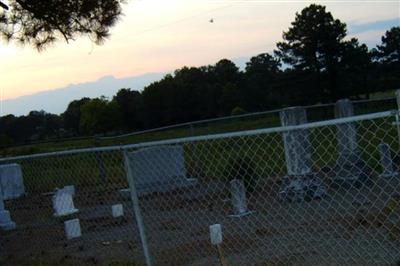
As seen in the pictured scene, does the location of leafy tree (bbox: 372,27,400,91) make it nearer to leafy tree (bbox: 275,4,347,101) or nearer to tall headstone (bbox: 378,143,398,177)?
leafy tree (bbox: 275,4,347,101)

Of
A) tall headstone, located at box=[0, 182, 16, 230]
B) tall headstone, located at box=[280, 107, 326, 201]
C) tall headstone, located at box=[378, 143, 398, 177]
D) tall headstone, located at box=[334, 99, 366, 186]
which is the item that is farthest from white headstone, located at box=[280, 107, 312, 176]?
tall headstone, located at box=[0, 182, 16, 230]

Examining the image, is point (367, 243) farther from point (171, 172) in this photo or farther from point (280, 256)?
point (171, 172)

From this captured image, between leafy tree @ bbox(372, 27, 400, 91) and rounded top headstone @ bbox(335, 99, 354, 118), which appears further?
leafy tree @ bbox(372, 27, 400, 91)

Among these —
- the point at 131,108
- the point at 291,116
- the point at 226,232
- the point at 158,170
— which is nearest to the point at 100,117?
the point at 131,108

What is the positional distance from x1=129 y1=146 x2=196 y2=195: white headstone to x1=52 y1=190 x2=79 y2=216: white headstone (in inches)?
47.7

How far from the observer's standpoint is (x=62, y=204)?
10367 millimetres

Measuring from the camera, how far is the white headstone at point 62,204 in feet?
33.3

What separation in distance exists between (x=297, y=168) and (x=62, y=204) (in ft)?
13.3

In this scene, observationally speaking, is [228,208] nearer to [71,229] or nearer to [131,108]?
[71,229]

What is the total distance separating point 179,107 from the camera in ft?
199

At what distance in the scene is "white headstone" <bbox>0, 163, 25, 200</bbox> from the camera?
13922 millimetres

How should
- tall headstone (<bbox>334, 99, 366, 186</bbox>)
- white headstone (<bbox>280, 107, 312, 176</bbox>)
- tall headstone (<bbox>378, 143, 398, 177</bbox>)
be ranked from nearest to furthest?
1. tall headstone (<bbox>334, 99, 366, 186</bbox>)
2. white headstone (<bbox>280, 107, 312, 176</bbox>)
3. tall headstone (<bbox>378, 143, 398, 177</bbox>)

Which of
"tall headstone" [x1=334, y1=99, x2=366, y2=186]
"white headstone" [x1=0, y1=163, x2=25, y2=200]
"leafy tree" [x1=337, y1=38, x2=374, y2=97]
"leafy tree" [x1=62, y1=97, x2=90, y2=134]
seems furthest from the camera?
"leafy tree" [x1=62, y1=97, x2=90, y2=134]

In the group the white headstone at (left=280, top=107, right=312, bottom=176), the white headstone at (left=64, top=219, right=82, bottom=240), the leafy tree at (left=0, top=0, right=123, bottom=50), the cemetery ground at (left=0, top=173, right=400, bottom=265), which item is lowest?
the cemetery ground at (left=0, top=173, right=400, bottom=265)
